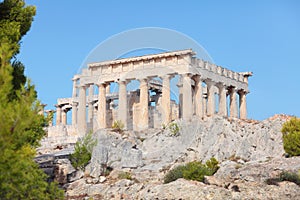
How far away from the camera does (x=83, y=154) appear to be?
37.0 meters

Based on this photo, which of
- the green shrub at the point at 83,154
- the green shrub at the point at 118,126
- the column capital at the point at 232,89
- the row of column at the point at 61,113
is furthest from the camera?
the row of column at the point at 61,113

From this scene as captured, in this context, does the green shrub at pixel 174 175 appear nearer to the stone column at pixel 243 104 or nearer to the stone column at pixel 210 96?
the stone column at pixel 210 96

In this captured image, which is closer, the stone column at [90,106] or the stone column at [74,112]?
the stone column at [90,106]

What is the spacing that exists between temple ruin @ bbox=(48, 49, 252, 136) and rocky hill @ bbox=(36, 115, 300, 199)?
23.2 ft

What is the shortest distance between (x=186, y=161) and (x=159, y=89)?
25.6m

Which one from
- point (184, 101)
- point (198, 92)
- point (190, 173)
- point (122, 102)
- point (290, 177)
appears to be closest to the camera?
point (290, 177)

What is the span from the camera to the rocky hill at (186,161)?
82.3 ft

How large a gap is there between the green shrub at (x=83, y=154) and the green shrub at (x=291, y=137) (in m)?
13.2

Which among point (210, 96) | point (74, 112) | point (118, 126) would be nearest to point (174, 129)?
point (118, 126)

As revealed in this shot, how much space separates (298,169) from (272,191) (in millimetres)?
4439

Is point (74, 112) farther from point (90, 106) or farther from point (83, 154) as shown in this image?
point (83, 154)

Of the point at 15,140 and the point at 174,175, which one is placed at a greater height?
the point at 174,175

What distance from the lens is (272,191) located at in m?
24.8

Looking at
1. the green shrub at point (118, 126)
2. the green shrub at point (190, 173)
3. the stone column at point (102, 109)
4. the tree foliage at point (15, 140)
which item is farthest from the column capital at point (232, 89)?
the tree foliage at point (15, 140)
